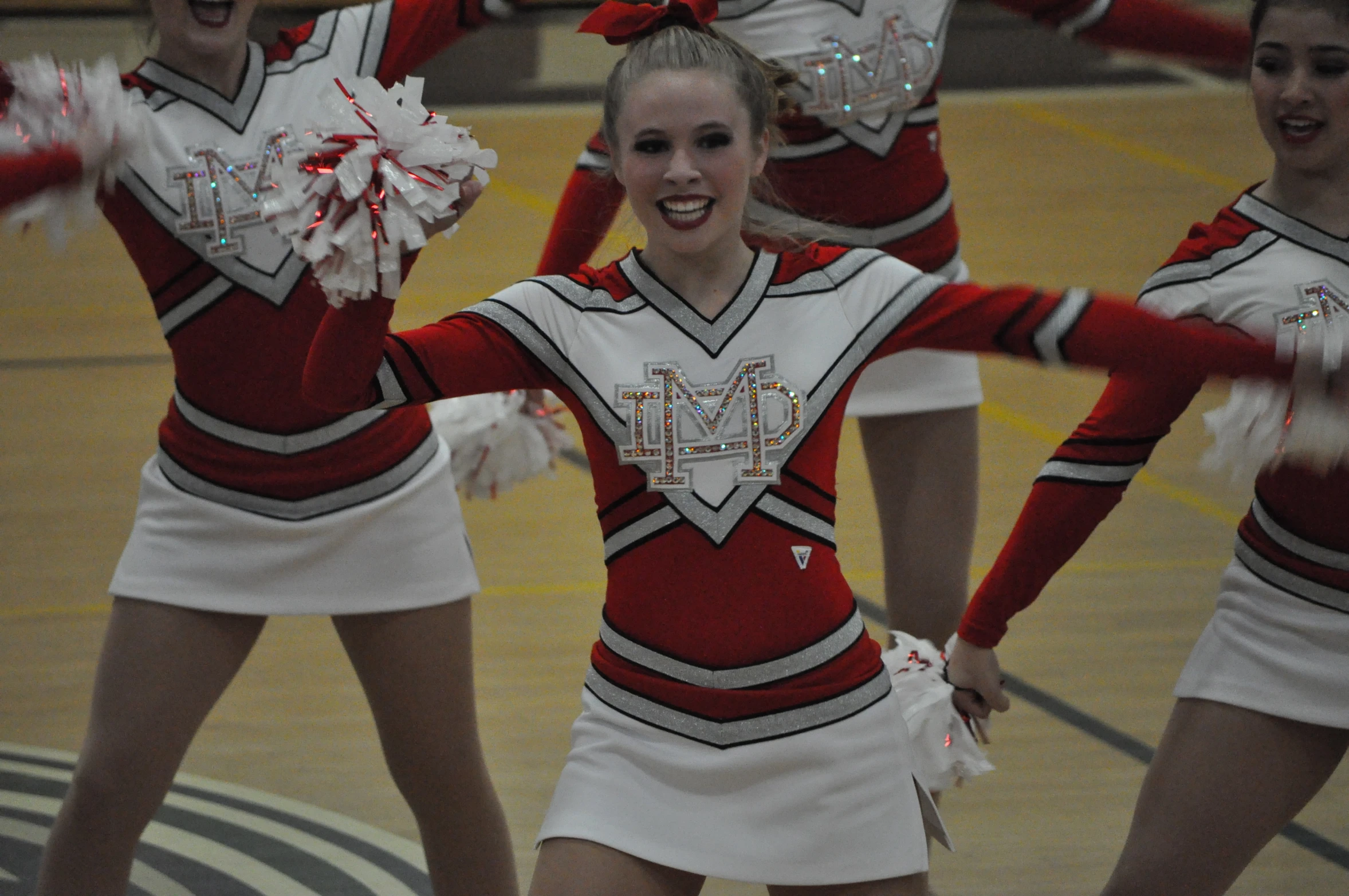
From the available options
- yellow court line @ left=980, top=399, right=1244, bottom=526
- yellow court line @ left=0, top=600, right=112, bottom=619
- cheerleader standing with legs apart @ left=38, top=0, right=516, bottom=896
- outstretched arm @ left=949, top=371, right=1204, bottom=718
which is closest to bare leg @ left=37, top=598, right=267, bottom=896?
cheerleader standing with legs apart @ left=38, top=0, right=516, bottom=896

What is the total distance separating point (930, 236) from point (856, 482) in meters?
2.42

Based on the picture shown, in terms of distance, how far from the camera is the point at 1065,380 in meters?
6.34

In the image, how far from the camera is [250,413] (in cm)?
258

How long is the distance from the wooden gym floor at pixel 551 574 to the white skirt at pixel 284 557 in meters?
0.91

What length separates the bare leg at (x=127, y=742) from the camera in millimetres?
2525

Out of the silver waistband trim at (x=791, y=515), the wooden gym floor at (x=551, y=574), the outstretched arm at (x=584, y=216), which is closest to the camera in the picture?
the silver waistband trim at (x=791, y=515)

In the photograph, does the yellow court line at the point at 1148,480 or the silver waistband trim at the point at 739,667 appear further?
the yellow court line at the point at 1148,480

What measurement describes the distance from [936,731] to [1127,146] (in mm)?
7357

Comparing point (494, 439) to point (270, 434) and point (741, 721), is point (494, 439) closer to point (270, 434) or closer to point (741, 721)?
point (270, 434)

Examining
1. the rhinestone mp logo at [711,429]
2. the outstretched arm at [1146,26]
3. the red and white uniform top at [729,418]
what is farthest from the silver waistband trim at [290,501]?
the outstretched arm at [1146,26]

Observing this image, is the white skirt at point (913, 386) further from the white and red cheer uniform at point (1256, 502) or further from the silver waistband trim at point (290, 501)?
the silver waistband trim at point (290, 501)

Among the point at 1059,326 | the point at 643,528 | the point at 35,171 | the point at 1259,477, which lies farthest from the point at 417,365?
the point at 1259,477

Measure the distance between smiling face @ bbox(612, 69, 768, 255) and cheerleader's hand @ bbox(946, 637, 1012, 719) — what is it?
640 millimetres

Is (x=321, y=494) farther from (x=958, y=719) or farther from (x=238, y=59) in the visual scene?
(x=958, y=719)
